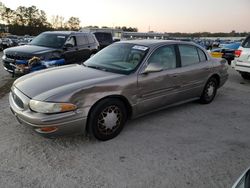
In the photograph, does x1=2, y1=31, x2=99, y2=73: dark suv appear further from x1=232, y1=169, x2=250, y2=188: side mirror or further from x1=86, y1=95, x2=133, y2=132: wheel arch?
x1=232, y1=169, x2=250, y2=188: side mirror

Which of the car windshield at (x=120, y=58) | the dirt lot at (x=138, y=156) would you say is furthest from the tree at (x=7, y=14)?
the car windshield at (x=120, y=58)

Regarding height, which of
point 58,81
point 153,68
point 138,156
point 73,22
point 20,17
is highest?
point 20,17

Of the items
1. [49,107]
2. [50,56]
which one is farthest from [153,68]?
[50,56]

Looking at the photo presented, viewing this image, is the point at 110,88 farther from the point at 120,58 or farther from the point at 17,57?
the point at 17,57

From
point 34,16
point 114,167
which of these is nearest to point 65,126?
point 114,167

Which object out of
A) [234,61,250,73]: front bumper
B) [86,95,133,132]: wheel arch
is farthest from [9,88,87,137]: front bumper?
[234,61,250,73]: front bumper

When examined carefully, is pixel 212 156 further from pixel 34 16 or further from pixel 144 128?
pixel 34 16

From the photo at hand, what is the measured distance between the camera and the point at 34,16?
287 ft

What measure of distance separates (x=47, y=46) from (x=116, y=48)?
479 cm

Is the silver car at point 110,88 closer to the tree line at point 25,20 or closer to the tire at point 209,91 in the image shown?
Answer: the tire at point 209,91

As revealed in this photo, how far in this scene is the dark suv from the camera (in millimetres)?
7883

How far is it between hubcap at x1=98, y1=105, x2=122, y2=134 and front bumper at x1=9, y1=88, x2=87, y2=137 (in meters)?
0.32

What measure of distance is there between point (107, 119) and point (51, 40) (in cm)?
636

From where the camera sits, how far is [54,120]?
3164mm
